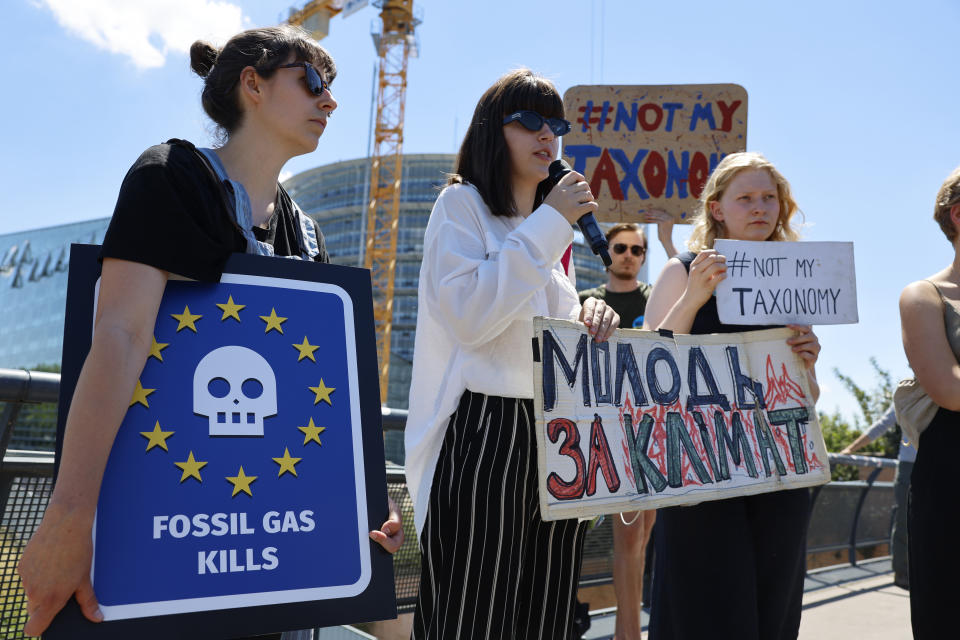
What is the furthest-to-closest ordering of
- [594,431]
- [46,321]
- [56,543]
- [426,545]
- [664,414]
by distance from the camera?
[46,321]
[664,414]
[594,431]
[426,545]
[56,543]

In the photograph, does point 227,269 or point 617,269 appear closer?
point 227,269

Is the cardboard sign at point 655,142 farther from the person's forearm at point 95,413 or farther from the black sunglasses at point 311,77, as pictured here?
the person's forearm at point 95,413

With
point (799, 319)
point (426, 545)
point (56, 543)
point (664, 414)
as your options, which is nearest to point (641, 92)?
point (799, 319)

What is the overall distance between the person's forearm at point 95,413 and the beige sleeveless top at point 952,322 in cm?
270

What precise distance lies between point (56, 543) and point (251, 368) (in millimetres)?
445

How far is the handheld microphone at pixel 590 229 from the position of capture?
7.59ft

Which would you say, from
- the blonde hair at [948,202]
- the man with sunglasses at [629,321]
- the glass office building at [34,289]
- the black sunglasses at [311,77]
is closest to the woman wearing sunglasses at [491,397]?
the black sunglasses at [311,77]

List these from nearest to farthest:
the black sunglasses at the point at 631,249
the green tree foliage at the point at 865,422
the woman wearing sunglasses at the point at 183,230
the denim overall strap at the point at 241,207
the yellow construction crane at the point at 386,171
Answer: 1. the woman wearing sunglasses at the point at 183,230
2. the denim overall strap at the point at 241,207
3. the black sunglasses at the point at 631,249
4. the green tree foliage at the point at 865,422
5. the yellow construction crane at the point at 386,171

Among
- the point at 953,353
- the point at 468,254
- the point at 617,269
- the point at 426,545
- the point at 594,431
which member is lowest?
the point at 426,545

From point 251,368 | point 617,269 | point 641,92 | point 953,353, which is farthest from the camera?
point 617,269

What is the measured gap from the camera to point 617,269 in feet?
16.8

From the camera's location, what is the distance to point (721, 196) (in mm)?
2902

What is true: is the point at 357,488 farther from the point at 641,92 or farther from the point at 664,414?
the point at 641,92

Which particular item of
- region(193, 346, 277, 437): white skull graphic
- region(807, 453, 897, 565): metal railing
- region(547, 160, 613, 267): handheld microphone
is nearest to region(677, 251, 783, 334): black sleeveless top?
region(547, 160, 613, 267): handheld microphone
